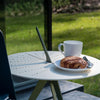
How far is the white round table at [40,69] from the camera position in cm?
173

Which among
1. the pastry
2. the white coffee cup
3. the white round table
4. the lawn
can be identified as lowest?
the lawn

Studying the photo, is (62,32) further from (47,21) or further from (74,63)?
(74,63)

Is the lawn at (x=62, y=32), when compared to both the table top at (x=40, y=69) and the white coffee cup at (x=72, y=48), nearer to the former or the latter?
the table top at (x=40, y=69)

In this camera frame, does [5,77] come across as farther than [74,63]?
No

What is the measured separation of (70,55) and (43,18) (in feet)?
4.80

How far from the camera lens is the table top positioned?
1.73 m

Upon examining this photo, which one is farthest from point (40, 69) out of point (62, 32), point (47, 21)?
point (62, 32)

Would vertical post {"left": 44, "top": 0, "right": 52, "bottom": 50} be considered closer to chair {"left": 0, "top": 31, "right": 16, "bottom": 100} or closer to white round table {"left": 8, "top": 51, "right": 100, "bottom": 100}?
white round table {"left": 8, "top": 51, "right": 100, "bottom": 100}

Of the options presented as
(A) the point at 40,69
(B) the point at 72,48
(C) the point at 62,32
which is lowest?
(C) the point at 62,32

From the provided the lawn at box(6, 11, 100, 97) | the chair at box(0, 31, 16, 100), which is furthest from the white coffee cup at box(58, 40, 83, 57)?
the lawn at box(6, 11, 100, 97)

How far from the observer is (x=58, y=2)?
3.79 meters

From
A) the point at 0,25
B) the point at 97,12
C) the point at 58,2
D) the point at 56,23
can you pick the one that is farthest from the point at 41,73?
the point at 97,12

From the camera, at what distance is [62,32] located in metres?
5.84

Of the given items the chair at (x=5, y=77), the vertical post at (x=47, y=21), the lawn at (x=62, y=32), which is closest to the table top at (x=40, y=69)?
the chair at (x=5, y=77)
